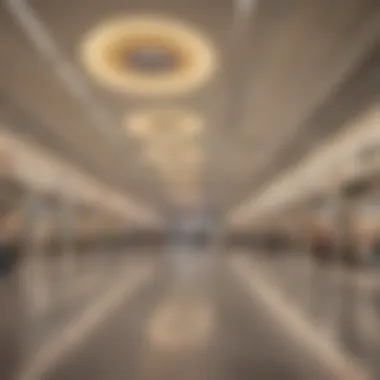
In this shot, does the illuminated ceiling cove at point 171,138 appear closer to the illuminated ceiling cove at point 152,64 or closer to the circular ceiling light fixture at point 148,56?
the illuminated ceiling cove at point 152,64

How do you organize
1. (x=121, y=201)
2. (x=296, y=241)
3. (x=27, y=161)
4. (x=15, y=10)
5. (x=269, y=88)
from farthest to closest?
(x=121, y=201)
(x=296, y=241)
(x=27, y=161)
(x=269, y=88)
(x=15, y=10)

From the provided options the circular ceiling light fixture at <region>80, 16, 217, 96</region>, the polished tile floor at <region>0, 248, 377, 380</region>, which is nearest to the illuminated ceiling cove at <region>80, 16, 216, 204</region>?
the circular ceiling light fixture at <region>80, 16, 217, 96</region>

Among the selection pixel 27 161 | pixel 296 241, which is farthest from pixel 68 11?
pixel 296 241

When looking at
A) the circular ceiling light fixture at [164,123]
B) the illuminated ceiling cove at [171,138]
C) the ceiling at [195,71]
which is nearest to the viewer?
the ceiling at [195,71]

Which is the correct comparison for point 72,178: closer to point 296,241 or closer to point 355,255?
point 355,255

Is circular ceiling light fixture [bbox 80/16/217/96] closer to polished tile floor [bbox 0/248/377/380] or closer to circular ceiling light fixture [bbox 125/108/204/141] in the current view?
circular ceiling light fixture [bbox 125/108/204/141]

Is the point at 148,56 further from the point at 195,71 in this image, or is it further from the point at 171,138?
the point at 171,138

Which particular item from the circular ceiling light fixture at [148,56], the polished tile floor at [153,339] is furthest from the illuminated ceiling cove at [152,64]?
the polished tile floor at [153,339]

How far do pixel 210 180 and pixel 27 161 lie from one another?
7106 mm

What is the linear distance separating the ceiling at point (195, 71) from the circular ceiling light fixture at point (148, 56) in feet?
0.06

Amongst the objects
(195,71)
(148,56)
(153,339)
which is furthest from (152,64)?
(153,339)

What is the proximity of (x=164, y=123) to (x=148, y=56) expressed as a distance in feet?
9.32

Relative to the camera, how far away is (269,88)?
20.1 feet

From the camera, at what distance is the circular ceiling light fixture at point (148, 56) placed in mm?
4500
